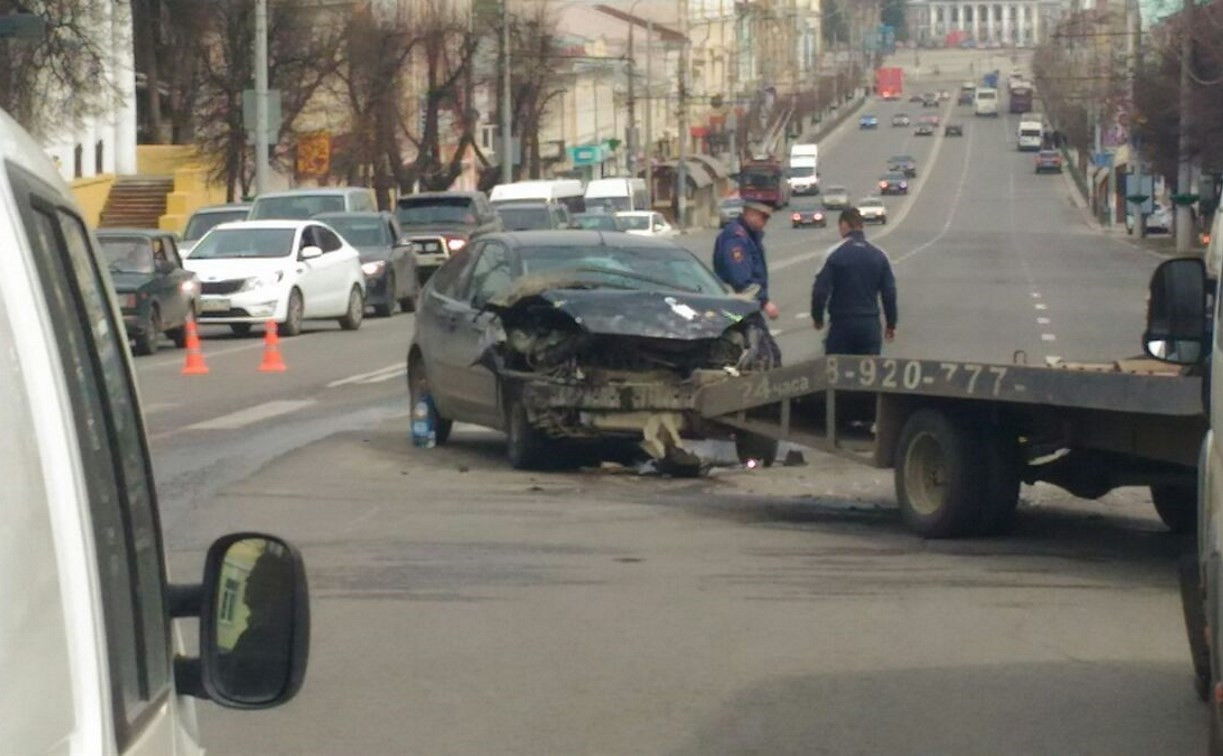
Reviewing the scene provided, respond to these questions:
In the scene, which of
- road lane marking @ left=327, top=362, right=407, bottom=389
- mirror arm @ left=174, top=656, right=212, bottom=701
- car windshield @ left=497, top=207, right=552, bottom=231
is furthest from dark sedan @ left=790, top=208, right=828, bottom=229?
mirror arm @ left=174, top=656, right=212, bottom=701

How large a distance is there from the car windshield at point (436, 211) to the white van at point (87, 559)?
39.7 m

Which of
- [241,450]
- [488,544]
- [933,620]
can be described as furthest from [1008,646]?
[241,450]

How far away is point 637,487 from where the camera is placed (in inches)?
571

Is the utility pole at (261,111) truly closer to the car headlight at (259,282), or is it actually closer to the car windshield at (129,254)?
the car headlight at (259,282)

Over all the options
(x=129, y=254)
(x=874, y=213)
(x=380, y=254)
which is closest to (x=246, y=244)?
(x=129, y=254)

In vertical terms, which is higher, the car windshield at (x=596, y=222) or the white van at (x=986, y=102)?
the white van at (x=986, y=102)

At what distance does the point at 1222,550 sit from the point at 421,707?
338cm

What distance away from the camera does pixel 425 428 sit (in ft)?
55.5

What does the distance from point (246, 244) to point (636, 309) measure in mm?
17377

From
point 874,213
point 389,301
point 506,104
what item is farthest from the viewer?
point 874,213

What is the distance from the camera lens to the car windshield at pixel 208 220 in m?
37.8

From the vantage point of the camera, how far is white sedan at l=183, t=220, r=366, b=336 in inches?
1165

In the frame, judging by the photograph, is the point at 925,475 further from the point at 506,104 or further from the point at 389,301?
the point at 506,104

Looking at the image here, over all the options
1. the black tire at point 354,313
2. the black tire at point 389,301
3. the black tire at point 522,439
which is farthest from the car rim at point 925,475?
the black tire at point 389,301
